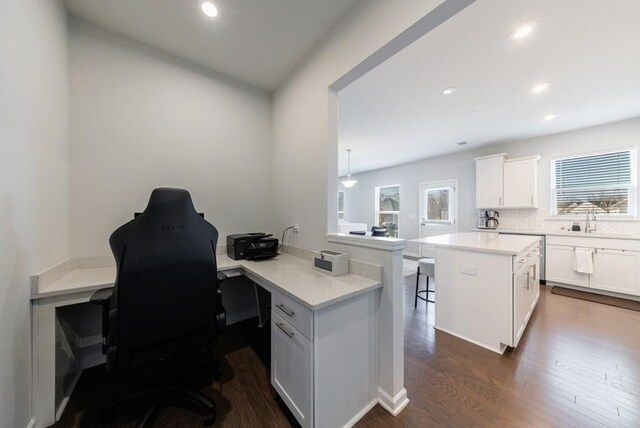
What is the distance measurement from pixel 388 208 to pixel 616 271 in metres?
4.55

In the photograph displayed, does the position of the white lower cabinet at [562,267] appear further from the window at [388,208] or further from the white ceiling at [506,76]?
the window at [388,208]

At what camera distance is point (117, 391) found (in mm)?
1563

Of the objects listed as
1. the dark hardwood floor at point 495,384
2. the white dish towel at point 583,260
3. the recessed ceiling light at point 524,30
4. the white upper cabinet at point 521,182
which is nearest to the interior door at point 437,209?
the white upper cabinet at point 521,182

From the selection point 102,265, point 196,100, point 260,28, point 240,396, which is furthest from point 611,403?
point 196,100

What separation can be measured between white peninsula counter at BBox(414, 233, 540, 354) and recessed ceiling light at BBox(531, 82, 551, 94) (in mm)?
1859

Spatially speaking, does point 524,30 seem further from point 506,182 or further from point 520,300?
point 506,182

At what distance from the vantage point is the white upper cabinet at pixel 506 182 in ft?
13.5

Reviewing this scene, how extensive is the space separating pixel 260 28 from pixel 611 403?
3637 mm

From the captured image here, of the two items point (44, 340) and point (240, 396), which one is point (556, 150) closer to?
point (240, 396)

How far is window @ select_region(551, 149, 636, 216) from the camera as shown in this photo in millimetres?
3531

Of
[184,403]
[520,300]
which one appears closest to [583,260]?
[520,300]

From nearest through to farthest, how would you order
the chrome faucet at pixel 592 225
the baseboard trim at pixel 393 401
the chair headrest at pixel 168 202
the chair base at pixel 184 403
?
the chair headrest at pixel 168 202
the chair base at pixel 184 403
the baseboard trim at pixel 393 401
the chrome faucet at pixel 592 225

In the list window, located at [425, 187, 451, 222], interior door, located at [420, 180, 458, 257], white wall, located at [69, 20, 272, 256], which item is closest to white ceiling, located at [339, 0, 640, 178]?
white wall, located at [69, 20, 272, 256]

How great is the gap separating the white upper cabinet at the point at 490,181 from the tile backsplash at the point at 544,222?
441 millimetres
